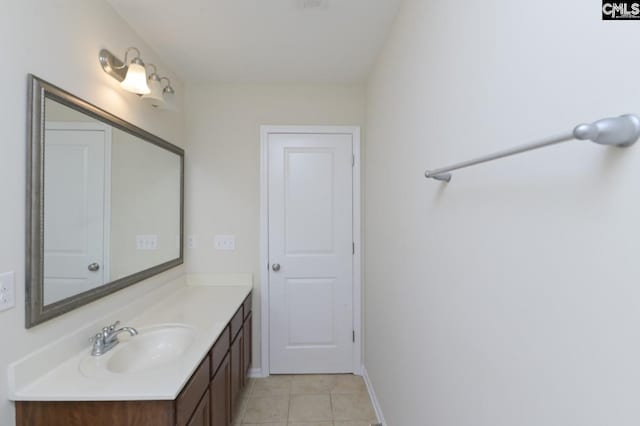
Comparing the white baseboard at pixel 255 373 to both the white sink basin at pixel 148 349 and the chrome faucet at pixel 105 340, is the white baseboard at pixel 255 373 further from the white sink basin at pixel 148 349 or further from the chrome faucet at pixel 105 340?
the chrome faucet at pixel 105 340

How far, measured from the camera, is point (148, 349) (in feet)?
5.17

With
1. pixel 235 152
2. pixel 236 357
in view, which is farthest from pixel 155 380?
pixel 235 152

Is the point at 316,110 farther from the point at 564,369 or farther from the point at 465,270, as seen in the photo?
the point at 564,369

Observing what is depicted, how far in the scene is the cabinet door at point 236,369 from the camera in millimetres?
1880

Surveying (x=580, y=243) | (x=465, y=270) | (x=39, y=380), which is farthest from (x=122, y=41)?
(x=580, y=243)

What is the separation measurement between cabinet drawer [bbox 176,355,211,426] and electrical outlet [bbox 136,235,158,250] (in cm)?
89

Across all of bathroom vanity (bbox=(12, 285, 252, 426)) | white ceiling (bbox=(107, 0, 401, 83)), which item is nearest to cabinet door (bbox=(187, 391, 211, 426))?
bathroom vanity (bbox=(12, 285, 252, 426))

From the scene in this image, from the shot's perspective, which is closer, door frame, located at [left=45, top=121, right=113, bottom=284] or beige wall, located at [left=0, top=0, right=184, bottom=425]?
beige wall, located at [left=0, top=0, right=184, bottom=425]

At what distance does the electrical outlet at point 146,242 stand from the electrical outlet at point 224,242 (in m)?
0.54

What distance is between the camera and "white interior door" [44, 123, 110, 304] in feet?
3.98

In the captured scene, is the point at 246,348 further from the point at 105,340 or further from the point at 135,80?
the point at 135,80

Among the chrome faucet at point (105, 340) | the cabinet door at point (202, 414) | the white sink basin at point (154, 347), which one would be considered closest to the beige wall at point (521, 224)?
the cabinet door at point (202, 414)

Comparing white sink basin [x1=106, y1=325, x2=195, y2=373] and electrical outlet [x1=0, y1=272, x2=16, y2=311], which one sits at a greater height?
electrical outlet [x1=0, y1=272, x2=16, y2=311]

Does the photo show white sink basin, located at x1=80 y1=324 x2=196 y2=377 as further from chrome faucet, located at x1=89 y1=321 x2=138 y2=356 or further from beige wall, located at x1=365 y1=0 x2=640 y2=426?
beige wall, located at x1=365 y1=0 x2=640 y2=426
